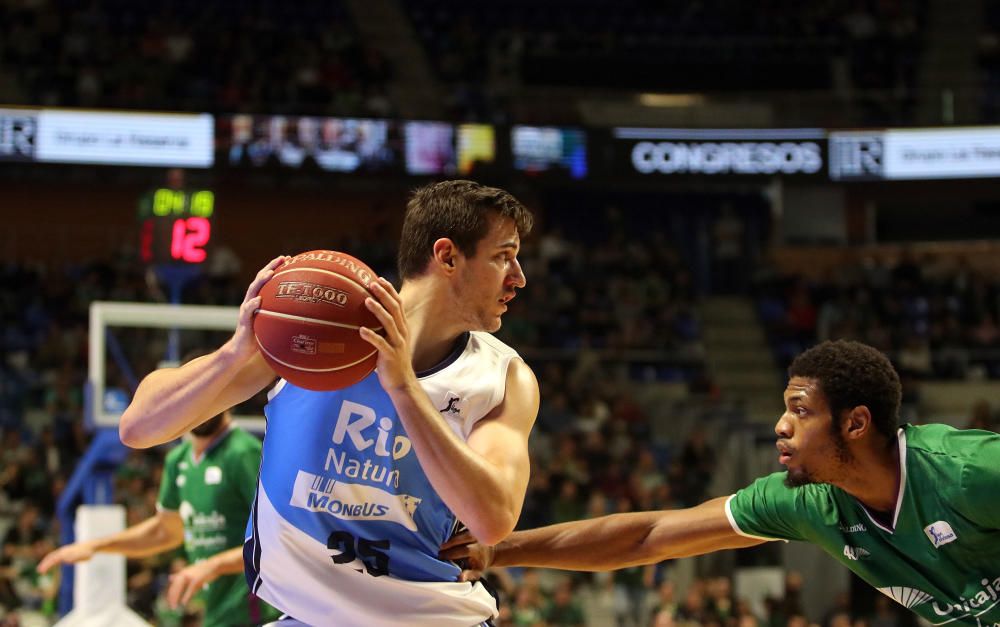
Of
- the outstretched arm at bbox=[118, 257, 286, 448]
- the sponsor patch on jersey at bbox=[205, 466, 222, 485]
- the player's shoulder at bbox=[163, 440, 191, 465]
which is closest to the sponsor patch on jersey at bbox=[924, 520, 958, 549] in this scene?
the outstretched arm at bbox=[118, 257, 286, 448]

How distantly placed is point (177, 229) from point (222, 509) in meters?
4.88

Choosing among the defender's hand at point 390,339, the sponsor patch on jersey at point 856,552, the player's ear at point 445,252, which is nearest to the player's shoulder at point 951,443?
the sponsor patch on jersey at point 856,552

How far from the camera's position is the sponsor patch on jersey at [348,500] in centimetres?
331

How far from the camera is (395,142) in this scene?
19656mm

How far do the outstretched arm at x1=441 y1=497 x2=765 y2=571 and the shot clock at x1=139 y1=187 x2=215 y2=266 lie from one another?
714 centimetres

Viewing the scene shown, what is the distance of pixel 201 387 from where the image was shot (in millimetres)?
3289

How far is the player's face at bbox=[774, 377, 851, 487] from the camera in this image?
154 inches

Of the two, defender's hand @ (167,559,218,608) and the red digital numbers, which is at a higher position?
the red digital numbers

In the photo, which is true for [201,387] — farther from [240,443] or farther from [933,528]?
[240,443]

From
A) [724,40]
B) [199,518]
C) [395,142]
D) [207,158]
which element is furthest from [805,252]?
[199,518]

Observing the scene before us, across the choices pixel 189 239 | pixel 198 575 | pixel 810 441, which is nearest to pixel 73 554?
pixel 198 575

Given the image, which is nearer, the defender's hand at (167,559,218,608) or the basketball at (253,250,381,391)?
the basketball at (253,250,381,391)

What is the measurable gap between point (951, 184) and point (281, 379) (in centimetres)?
2090

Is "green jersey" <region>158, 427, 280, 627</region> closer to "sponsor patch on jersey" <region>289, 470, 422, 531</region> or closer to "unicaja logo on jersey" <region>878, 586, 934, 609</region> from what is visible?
"sponsor patch on jersey" <region>289, 470, 422, 531</region>
